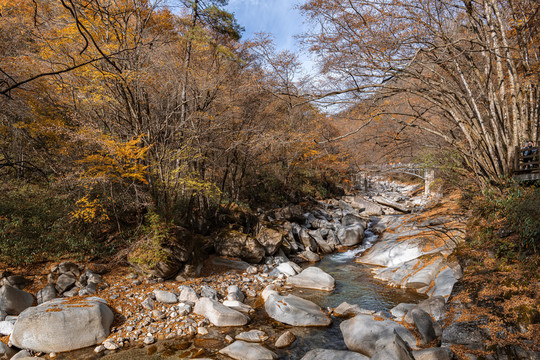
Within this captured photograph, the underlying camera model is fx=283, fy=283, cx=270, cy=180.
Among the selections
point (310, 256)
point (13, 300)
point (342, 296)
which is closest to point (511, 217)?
point (342, 296)

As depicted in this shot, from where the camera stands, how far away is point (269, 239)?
1073 centimetres

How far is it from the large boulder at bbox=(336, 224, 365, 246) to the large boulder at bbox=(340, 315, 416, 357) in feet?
23.8

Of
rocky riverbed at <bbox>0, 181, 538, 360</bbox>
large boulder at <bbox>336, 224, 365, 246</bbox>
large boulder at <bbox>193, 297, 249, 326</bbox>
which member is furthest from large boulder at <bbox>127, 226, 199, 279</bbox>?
large boulder at <bbox>336, 224, 365, 246</bbox>

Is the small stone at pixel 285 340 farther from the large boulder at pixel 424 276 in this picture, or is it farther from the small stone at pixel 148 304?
the large boulder at pixel 424 276

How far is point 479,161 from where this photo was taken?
755cm

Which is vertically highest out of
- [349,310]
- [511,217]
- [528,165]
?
[528,165]

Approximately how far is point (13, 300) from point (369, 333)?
7.05 meters

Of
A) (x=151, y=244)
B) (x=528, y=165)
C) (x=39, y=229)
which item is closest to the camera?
(x=39, y=229)

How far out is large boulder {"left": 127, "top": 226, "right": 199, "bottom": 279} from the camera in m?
7.64

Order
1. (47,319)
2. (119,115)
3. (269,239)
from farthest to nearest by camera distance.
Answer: (269,239)
(119,115)
(47,319)

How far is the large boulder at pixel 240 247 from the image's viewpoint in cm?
989

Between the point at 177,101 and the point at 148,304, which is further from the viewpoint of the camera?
the point at 177,101

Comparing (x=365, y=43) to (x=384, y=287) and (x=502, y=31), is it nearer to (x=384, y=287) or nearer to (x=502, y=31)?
(x=502, y=31)

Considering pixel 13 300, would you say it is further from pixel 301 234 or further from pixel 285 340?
pixel 301 234
